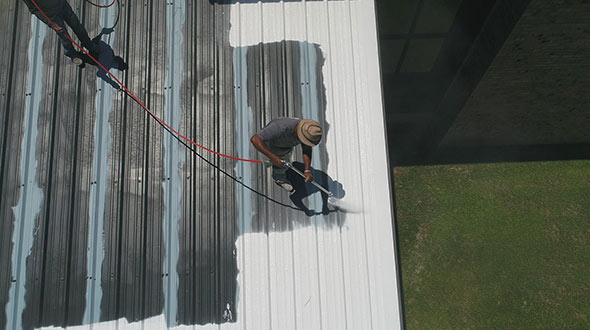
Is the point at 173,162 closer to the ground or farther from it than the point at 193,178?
farther from it

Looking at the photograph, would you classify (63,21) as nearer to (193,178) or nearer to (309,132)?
(193,178)

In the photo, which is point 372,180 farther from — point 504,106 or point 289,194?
point 504,106

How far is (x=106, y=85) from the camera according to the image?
5.50 metres

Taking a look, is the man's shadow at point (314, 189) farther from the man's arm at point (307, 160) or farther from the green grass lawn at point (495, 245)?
the green grass lawn at point (495, 245)

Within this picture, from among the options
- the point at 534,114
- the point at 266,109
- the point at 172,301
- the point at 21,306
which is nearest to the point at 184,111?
the point at 266,109

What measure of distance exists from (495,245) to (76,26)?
8063 millimetres

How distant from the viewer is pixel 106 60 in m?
5.59

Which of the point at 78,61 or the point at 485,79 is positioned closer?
the point at 78,61

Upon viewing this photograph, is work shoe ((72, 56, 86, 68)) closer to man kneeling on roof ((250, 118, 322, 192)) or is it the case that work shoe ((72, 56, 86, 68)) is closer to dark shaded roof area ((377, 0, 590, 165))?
man kneeling on roof ((250, 118, 322, 192))

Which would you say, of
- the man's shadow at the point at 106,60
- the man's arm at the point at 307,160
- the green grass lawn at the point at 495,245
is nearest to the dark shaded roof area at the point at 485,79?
the green grass lawn at the point at 495,245

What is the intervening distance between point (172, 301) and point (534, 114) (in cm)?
785

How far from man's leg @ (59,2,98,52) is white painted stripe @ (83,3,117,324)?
0.19m

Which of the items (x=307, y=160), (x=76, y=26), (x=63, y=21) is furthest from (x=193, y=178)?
(x=63, y=21)

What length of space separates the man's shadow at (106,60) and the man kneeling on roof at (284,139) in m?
2.22
